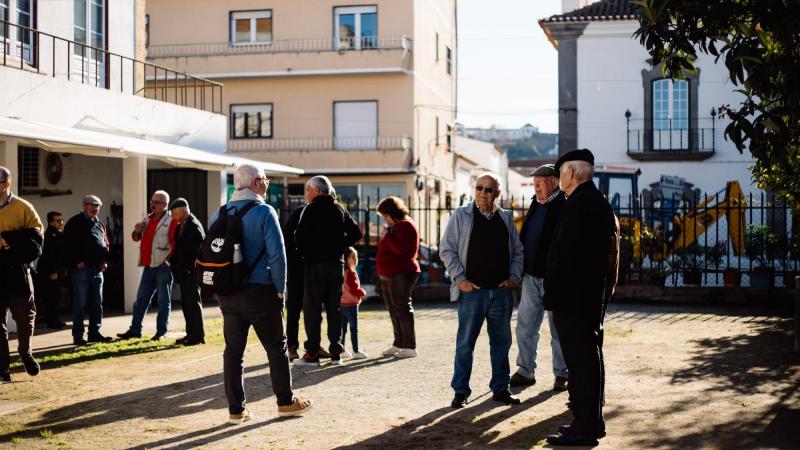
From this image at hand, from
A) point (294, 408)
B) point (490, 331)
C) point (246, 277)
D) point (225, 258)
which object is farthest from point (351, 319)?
point (225, 258)

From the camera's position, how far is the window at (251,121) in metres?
39.3

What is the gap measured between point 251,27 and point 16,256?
31.0 meters

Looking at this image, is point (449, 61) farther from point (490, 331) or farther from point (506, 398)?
point (506, 398)

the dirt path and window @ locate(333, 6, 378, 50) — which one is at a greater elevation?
window @ locate(333, 6, 378, 50)

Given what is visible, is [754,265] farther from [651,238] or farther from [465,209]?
[465,209]

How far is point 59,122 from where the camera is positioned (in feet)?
54.4

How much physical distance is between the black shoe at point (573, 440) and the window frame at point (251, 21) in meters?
33.8

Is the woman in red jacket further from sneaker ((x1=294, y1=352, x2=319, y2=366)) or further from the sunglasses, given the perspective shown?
the sunglasses

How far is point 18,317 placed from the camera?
9.90 meters

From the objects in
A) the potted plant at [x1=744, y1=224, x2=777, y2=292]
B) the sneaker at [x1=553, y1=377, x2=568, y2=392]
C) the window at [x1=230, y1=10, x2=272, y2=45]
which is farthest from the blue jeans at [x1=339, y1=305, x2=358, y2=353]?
the window at [x1=230, y1=10, x2=272, y2=45]

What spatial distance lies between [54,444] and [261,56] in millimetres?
32379

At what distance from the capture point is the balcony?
1191 inches

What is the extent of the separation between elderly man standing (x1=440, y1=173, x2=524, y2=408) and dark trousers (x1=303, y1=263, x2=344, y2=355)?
2.46 meters

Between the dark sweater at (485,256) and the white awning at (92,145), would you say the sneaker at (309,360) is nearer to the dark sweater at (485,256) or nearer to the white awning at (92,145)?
the dark sweater at (485,256)
